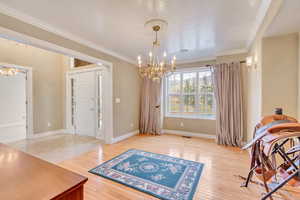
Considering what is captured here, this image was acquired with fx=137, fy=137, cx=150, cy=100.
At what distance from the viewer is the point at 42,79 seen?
14.9ft

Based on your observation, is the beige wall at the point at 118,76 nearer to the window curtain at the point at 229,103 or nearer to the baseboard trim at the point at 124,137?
the baseboard trim at the point at 124,137

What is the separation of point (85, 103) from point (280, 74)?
498cm

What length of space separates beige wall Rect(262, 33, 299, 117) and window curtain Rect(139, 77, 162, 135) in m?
3.01

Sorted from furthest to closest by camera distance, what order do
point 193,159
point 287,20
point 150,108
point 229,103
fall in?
point 150,108, point 229,103, point 193,159, point 287,20

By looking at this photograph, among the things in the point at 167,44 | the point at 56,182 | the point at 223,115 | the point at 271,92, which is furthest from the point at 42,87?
the point at 271,92

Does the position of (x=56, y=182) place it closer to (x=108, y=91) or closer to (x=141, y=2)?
(x=141, y=2)

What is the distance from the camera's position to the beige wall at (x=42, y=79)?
12.9 ft

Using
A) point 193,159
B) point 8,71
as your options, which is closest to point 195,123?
point 193,159

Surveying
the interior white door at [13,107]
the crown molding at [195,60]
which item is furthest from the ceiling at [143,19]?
the interior white door at [13,107]

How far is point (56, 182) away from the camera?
76 cm

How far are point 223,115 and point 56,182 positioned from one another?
3960 mm

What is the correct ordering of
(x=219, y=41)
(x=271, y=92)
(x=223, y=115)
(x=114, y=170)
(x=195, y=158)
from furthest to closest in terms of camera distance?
(x=223, y=115)
(x=219, y=41)
(x=195, y=158)
(x=114, y=170)
(x=271, y=92)

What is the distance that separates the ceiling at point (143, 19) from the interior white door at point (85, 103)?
1.65 metres

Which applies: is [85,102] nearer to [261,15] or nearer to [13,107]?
[13,107]
